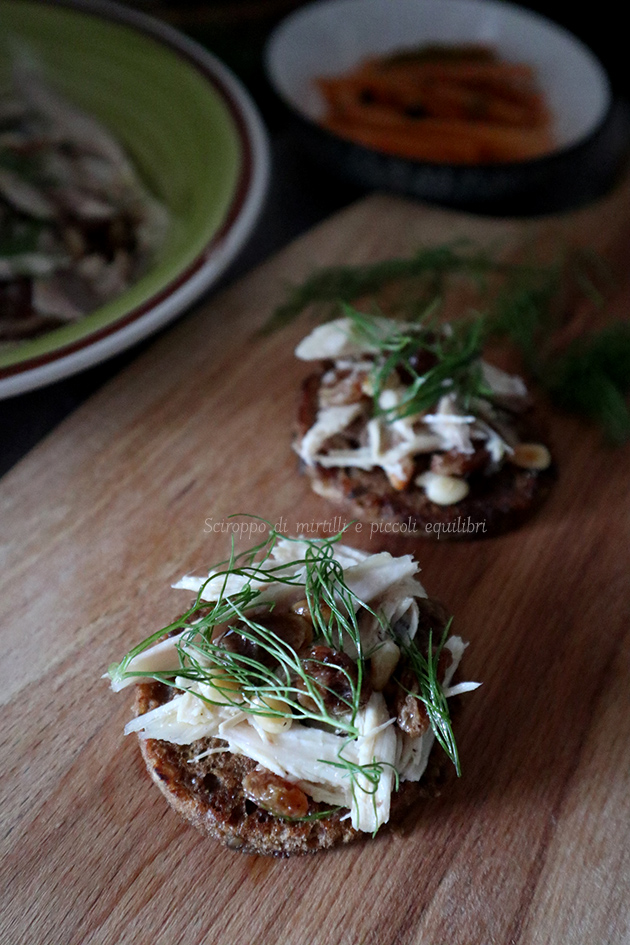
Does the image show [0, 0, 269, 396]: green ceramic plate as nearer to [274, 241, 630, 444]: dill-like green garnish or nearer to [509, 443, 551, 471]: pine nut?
[274, 241, 630, 444]: dill-like green garnish

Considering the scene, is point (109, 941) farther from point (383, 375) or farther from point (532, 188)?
point (532, 188)

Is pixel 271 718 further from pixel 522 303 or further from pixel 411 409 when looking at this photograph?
pixel 522 303

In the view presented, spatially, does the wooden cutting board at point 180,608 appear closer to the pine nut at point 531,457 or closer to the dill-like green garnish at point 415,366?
the pine nut at point 531,457

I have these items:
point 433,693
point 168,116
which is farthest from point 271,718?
point 168,116

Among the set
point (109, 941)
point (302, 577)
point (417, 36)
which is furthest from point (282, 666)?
point (417, 36)

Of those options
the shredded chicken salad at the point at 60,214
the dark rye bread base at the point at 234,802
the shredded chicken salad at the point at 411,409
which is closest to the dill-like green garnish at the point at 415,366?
the shredded chicken salad at the point at 411,409

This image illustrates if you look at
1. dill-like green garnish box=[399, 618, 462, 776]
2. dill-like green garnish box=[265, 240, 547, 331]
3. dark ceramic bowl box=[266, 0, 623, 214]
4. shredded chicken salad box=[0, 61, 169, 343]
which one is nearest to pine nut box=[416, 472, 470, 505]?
dill-like green garnish box=[399, 618, 462, 776]
